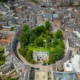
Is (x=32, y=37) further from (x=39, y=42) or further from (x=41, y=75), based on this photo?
(x=41, y=75)

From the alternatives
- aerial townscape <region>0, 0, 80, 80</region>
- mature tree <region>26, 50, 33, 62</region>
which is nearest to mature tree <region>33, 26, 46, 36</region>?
aerial townscape <region>0, 0, 80, 80</region>

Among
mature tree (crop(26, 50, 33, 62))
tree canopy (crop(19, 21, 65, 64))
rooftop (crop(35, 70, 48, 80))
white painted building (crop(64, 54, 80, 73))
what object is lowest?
rooftop (crop(35, 70, 48, 80))

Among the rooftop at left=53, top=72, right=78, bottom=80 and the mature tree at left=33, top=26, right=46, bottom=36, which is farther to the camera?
the mature tree at left=33, top=26, right=46, bottom=36

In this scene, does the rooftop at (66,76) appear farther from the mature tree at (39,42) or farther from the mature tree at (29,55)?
the mature tree at (39,42)

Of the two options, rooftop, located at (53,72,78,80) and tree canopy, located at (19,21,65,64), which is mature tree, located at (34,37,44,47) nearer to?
tree canopy, located at (19,21,65,64)

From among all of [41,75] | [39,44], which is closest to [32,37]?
[39,44]

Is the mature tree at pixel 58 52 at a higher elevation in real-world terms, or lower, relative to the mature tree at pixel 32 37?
lower

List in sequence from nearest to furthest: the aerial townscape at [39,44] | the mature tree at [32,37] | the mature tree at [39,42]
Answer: the aerial townscape at [39,44] → the mature tree at [39,42] → the mature tree at [32,37]

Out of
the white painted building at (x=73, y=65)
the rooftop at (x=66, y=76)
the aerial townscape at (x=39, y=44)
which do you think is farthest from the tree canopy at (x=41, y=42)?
the rooftop at (x=66, y=76)
